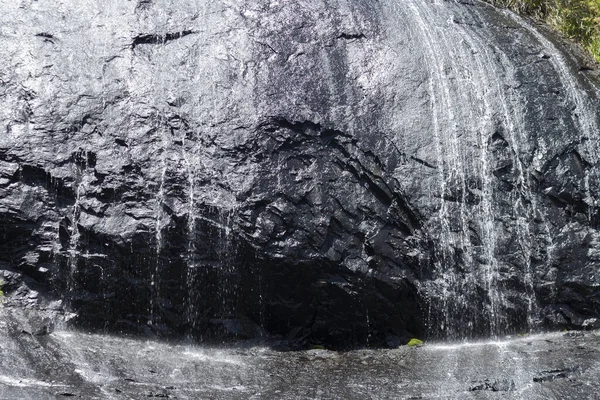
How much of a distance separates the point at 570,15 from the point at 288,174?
432cm

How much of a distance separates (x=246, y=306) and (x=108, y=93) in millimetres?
2396

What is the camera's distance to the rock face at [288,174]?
6285 millimetres

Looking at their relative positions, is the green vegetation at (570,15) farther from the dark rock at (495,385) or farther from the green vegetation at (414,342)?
the dark rock at (495,385)

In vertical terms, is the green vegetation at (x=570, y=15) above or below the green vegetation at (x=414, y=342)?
above

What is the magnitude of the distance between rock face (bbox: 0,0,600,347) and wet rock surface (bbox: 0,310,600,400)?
10.0 inches

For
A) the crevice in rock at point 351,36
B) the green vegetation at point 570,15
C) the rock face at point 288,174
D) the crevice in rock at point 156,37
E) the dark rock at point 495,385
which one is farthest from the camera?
the green vegetation at point 570,15

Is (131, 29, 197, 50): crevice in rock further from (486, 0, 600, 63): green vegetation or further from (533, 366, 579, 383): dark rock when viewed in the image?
(533, 366, 579, 383): dark rock

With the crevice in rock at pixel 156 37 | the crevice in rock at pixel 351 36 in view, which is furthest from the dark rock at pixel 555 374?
the crevice in rock at pixel 156 37

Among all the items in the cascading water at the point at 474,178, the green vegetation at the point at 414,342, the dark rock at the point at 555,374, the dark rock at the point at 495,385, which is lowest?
the dark rock at the point at 495,385

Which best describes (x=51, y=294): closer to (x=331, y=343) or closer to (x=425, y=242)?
(x=331, y=343)

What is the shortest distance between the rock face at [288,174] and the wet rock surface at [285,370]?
0.25 m

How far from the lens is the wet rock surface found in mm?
5086

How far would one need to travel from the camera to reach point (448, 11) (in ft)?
27.1

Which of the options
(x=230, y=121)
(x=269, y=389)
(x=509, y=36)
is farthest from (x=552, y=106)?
(x=269, y=389)
